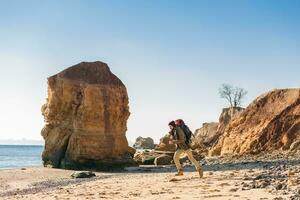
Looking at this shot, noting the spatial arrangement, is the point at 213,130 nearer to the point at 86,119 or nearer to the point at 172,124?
the point at 86,119

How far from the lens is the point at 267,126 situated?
29.9 metres

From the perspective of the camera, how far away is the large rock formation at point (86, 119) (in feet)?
98.9

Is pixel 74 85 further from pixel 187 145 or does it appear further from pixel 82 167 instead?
pixel 187 145

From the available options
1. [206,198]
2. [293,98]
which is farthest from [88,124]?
[206,198]

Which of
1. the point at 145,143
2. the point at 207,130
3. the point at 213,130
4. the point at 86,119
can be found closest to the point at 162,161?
the point at 86,119

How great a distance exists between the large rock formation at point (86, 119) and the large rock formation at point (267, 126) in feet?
23.7

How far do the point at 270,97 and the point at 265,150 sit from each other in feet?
16.6

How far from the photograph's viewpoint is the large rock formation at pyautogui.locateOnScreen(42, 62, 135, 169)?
3016cm

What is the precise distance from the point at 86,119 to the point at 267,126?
11.3m

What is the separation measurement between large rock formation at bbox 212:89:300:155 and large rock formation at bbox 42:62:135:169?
7.22m

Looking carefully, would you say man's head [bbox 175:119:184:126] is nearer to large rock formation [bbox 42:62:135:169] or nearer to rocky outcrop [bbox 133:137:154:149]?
large rock formation [bbox 42:62:135:169]

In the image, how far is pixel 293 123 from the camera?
93.5 ft

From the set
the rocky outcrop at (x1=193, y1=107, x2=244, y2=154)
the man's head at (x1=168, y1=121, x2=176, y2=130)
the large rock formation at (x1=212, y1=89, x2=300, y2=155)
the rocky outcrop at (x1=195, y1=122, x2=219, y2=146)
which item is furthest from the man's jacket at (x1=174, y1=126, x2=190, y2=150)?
the rocky outcrop at (x1=195, y1=122, x2=219, y2=146)

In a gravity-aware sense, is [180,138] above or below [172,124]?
below
